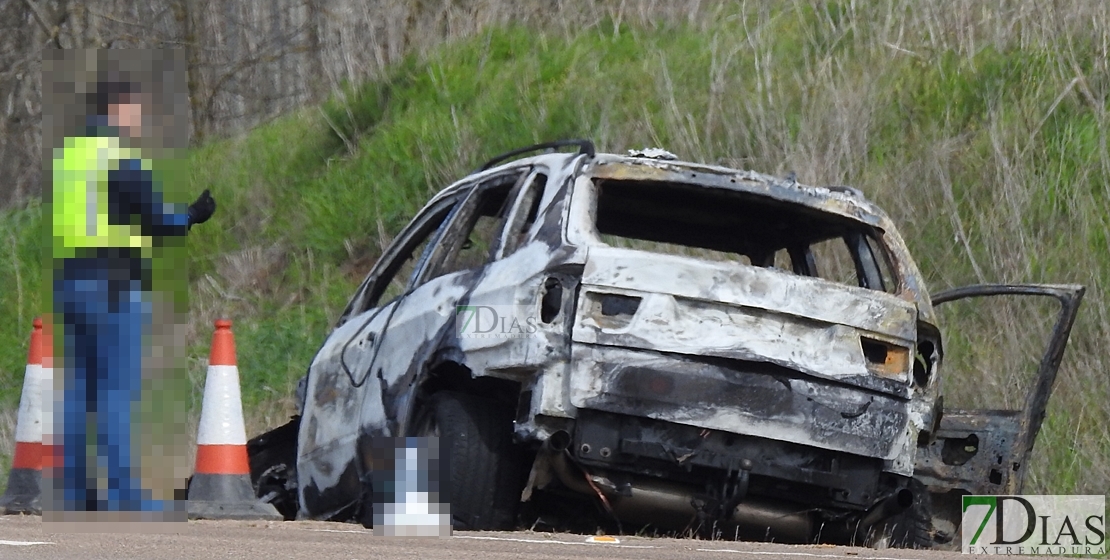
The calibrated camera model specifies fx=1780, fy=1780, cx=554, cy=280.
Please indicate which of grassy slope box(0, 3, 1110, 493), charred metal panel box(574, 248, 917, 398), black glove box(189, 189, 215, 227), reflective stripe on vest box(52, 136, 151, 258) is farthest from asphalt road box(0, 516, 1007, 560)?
grassy slope box(0, 3, 1110, 493)

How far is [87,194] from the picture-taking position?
611 cm

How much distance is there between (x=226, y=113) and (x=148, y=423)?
2043cm

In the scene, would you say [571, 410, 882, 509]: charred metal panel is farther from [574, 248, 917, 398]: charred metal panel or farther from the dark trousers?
the dark trousers

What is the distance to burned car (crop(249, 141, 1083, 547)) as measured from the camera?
6441 millimetres

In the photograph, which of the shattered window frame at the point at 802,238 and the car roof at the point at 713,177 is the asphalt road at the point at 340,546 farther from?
the car roof at the point at 713,177

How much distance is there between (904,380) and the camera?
6.73 metres

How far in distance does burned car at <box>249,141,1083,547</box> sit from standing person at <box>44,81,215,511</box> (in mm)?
1191

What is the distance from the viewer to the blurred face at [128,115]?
5.97 metres

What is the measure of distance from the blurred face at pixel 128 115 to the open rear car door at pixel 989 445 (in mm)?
3674

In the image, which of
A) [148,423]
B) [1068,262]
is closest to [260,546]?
[148,423]

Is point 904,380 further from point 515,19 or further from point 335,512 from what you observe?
point 515,19

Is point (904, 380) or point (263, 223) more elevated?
point (263, 223)

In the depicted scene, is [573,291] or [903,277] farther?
[903,277]

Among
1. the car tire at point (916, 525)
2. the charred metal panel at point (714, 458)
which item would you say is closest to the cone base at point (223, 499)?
the charred metal panel at point (714, 458)
